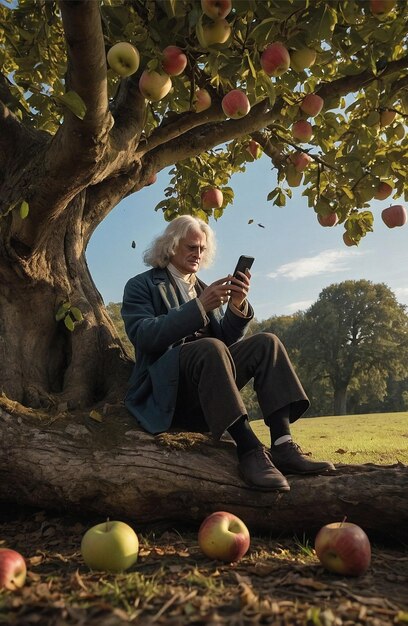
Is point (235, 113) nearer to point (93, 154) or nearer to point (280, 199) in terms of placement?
point (93, 154)

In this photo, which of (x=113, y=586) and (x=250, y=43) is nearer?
(x=113, y=586)

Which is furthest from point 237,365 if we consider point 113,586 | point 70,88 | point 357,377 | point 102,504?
point 357,377

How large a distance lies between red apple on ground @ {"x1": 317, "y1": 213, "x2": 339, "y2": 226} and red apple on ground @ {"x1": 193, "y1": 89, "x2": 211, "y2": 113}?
172 cm

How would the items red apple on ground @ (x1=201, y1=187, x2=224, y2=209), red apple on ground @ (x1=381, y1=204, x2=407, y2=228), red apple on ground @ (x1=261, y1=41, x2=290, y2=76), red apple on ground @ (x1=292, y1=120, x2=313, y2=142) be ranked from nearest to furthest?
1. red apple on ground @ (x1=261, y1=41, x2=290, y2=76)
2. red apple on ground @ (x1=292, y1=120, x2=313, y2=142)
3. red apple on ground @ (x1=381, y1=204, x2=407, y2=228)
4. red apple on ground @ (x1=201, y1=187, x2=224, y2=209)

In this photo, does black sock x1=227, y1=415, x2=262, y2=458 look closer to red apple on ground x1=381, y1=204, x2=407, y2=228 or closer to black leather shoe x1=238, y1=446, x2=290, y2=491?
black leather shoe x1=238, y1=446, x2=290, y2=491

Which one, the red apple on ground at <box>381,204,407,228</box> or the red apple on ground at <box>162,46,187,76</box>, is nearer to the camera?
the red apple on ground at <box>162,46,187,76</box>

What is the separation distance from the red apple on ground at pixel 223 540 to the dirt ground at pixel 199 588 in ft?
0.17

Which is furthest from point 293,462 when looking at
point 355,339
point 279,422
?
point 355,339

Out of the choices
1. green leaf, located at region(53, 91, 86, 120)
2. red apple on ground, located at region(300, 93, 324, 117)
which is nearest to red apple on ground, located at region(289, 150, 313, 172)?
red apple on ground, located at region(300, 93, 324, 117)

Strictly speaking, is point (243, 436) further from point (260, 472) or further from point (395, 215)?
point (395, 215)

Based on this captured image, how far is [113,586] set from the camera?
6.70 feet

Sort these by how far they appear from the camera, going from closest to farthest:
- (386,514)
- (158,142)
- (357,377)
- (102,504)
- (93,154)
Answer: (386,514), (102,504), (93,154), (158,142), (357,377)

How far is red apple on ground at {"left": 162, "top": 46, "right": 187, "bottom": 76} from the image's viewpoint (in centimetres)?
341

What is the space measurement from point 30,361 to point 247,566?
2587 millimetres
